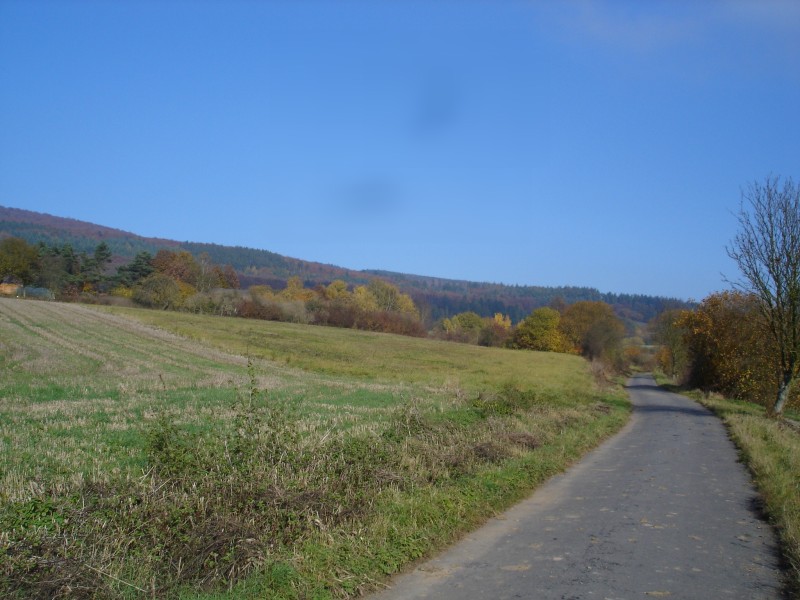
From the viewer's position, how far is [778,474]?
424 inches

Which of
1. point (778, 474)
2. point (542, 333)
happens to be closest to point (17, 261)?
point (542, 333)

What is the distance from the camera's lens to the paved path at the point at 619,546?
19.1ft

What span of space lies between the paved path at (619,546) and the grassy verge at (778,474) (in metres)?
0.20

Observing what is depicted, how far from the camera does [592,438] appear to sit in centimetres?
1583

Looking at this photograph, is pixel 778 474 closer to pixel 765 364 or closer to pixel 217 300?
pixel 765 364

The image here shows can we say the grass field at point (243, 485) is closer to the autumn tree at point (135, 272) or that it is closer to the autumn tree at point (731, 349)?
the autumn tree at point (731, 349)

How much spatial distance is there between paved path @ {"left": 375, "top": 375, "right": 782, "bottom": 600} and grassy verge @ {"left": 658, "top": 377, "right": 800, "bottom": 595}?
20 centimetres

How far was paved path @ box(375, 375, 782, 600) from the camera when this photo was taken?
19.1 feet

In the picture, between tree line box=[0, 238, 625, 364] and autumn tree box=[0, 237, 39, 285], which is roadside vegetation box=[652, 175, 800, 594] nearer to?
tree line box=[0, 238, 625, 364]

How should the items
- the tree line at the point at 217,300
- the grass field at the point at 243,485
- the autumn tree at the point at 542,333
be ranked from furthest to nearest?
the autumn tree at the point at 542,333, the tree line at the point at 217,300, the grass field at the point at 243,485

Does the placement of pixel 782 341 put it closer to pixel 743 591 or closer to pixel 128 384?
pixel 743 591

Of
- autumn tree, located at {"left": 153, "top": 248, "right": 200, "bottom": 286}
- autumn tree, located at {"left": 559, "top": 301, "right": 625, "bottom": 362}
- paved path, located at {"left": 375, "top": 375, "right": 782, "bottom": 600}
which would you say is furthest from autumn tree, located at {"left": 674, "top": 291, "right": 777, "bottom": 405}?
autumn tree, located at {"left": 153, "top": 248, "right": 200, "bottom": 286}

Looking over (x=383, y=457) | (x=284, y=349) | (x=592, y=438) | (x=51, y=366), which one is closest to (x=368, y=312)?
(x=284, y=349)

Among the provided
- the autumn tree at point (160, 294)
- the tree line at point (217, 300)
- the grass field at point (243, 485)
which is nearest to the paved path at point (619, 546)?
the grass field at point (243, 485)
